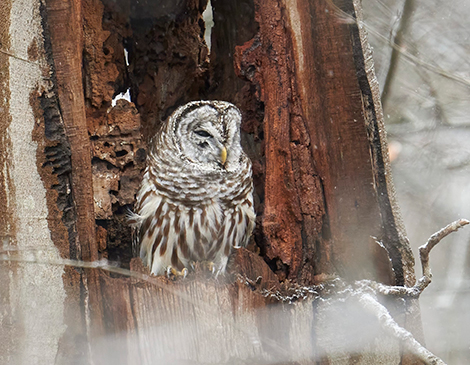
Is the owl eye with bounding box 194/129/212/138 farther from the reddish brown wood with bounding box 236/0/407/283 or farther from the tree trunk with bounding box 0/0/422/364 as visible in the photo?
the reddish brown wood with bounding box 236/0/407/283

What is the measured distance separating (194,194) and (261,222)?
66 cm


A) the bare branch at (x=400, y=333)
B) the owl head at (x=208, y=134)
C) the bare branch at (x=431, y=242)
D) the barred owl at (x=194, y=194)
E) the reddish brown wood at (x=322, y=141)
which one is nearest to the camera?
the bare branch at (x=400, y=333)

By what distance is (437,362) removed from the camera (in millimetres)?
1701

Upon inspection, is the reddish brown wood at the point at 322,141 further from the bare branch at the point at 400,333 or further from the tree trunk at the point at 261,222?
the bare branch at the point at 400,333

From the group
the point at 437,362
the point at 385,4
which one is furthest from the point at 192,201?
the point at 385,4

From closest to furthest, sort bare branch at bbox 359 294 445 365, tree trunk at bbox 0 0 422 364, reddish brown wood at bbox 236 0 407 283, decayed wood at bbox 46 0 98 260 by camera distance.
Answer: bare branch at bbox 359 294 445 365, tree trunk at bbox 0 0 422 364, decayed wood at bbox 46 0 98 260, reddish brown wood at bbox 236 0 407 283

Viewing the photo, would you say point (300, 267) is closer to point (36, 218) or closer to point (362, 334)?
point (362, 334)

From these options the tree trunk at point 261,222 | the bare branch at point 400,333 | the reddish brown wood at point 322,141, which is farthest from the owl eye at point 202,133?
the bare branch at point 400,333

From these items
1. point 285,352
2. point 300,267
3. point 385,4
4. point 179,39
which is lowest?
point 285,352

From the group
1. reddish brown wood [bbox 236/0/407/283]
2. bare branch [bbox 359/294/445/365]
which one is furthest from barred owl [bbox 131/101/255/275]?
bare branch [bbox 359/294/445/365]

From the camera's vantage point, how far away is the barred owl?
3.57 metres

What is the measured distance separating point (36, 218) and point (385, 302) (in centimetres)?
170

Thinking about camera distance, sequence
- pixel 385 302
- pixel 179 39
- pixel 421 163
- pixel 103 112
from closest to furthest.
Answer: pixel 385 302, pixel 103 112, pixel 179 39, pixel 421 163

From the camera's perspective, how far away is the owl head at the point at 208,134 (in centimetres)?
346
